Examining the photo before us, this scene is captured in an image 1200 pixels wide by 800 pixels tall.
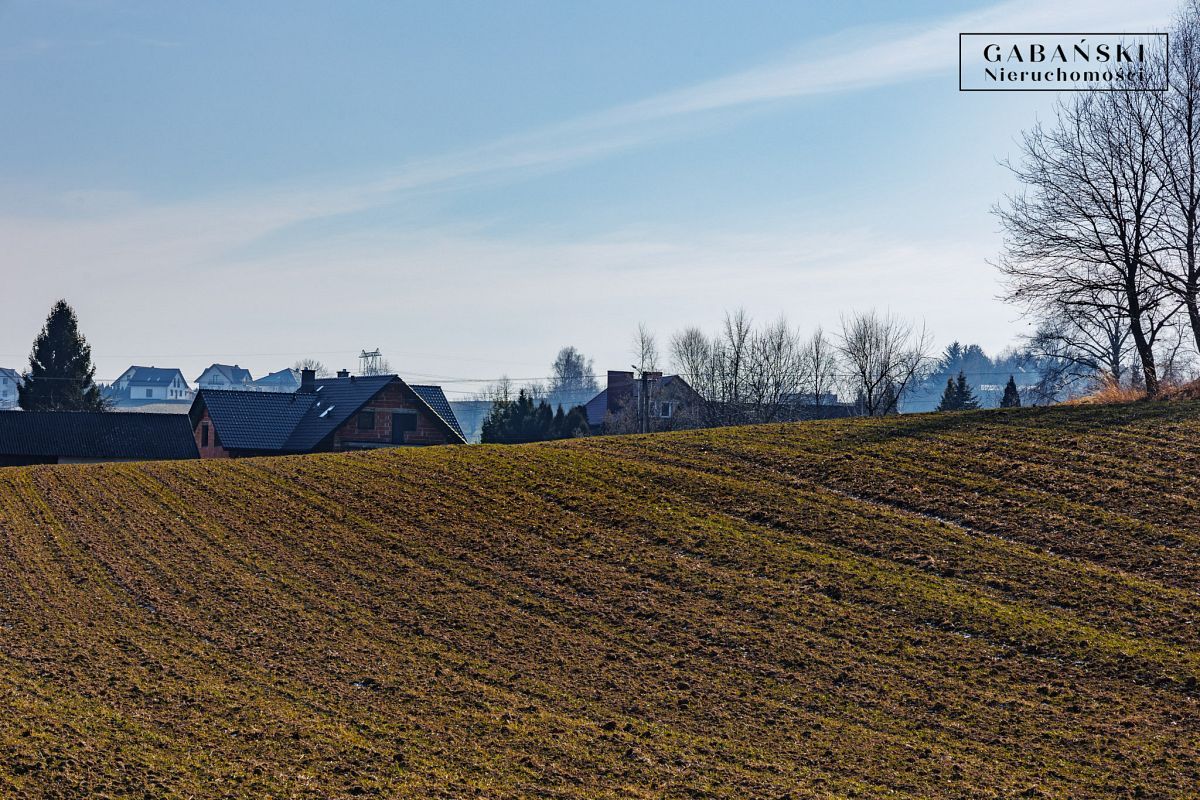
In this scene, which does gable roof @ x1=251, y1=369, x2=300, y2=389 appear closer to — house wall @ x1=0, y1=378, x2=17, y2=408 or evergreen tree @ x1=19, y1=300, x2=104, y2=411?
house wall @ x1=0, y1=378, x2=17, y2=408

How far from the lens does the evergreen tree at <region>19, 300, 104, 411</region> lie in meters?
70.6

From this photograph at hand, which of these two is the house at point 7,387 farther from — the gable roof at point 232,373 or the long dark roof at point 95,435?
the long dark roof at point 95,435

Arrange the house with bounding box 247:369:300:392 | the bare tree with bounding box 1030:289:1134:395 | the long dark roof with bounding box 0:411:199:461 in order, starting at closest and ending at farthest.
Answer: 1. the bare tree with bounding box 1030:289:1134:395
2. the long dark roof with bounding box 0:411:199:461
3. the house with bounding box 247:369:300:392

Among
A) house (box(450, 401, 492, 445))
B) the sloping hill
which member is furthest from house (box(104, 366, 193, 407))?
the sloping hill

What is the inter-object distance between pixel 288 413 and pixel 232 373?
146029 millimetres

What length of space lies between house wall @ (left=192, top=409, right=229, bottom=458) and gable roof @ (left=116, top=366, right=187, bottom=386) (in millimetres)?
127482

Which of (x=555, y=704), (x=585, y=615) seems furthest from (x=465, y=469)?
(x=555, y=704)

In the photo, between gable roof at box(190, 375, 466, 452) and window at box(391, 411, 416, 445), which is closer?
gable roof at box(190, 375, 466, 452)

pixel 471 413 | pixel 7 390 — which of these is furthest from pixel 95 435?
pixel 7 390

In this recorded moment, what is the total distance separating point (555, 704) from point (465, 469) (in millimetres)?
13875

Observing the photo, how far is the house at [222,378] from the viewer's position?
180m

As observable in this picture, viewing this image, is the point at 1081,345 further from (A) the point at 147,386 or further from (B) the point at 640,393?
(A) the point at 147,386

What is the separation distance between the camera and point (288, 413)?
5041cm

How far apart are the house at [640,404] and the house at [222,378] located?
388 ft
